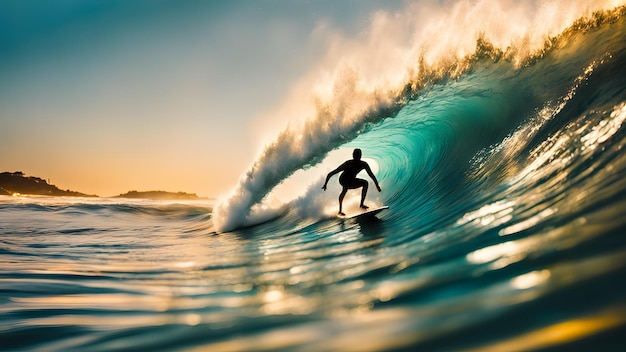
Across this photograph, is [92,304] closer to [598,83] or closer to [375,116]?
[598,83]

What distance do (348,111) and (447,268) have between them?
8.58 metres

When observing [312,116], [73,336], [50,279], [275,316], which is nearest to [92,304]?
[73,336]

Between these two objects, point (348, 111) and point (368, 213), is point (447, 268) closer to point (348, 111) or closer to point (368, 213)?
point (368, 213)

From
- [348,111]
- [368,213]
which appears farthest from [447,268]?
[348,111]

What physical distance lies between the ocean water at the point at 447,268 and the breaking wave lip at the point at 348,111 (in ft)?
1.51

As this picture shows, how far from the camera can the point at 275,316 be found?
2145 millimetres

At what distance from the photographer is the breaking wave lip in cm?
934

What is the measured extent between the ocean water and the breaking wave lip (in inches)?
18.1

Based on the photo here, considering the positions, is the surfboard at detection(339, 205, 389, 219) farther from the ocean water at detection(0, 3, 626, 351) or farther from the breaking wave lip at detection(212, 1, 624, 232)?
the breaking wave lip at detection(212, 1, 624, 232)

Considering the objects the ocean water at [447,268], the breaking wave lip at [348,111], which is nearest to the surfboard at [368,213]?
the ocean water at [447,268]

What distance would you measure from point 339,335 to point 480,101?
31.1 ft

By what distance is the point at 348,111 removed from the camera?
1066 centimetres

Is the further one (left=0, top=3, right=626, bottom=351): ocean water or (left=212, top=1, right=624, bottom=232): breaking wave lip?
(left=212, top=1, right=624, bottom=232): breaking wave lip

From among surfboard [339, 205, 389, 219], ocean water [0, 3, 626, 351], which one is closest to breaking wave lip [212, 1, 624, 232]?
ocean water [0, 3, 626, 351]
